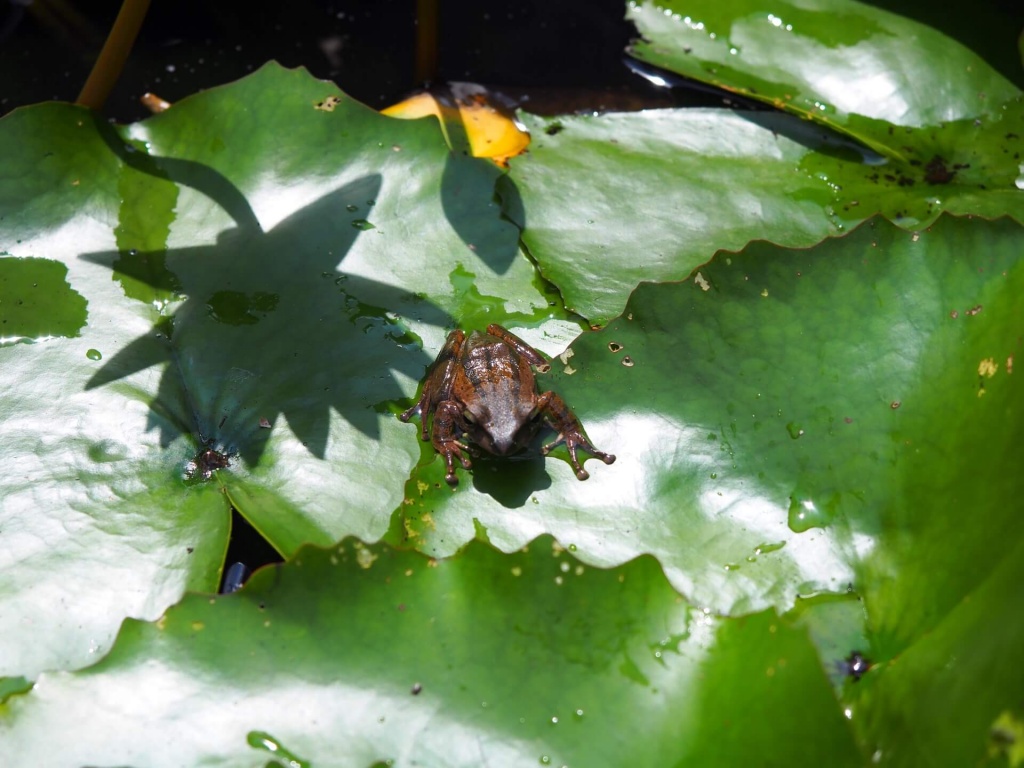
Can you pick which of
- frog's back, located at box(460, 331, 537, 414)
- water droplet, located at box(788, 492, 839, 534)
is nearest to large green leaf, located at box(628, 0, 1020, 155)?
frog's back, located at box(460, 331, 537, 414)

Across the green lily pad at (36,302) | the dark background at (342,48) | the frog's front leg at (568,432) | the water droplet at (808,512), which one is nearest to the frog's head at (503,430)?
the frog's front leg at (568,432)

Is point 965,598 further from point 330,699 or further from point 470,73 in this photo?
point 470,73

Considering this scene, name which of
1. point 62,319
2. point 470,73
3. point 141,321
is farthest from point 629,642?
point 470,73

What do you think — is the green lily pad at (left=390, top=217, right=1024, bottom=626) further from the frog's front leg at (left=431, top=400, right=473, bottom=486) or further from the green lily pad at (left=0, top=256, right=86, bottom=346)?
the green lily pad at (left=0, top=256, right=86, bottom=346)

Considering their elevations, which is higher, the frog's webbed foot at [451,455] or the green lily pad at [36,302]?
the green lily pad at [36,302]

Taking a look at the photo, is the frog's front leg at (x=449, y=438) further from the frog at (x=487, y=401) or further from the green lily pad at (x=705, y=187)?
the green lily pad at (x=705, y=187)
